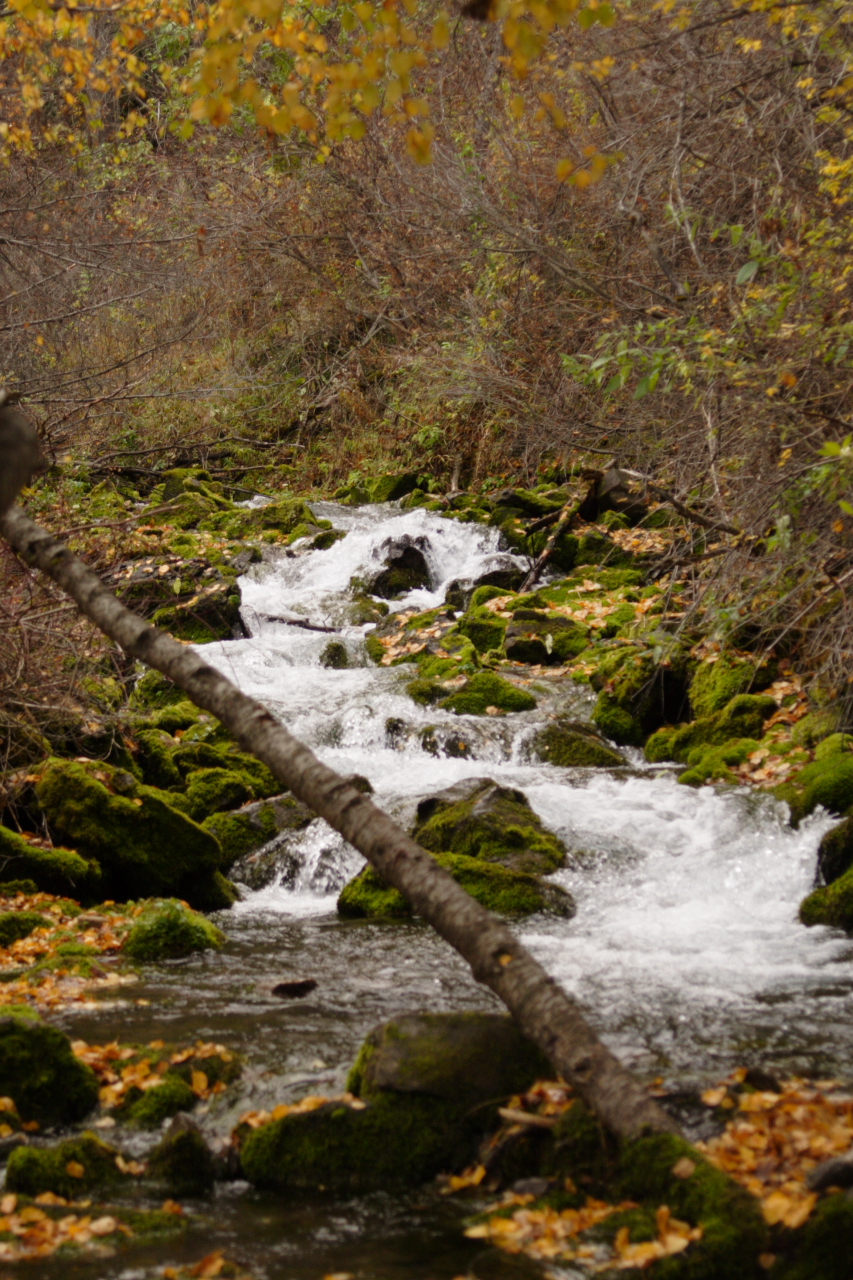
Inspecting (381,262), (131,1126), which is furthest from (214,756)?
(381,262)

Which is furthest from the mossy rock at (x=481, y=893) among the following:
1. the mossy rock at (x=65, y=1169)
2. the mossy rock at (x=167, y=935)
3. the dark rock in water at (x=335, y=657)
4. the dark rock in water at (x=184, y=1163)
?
the dark rock in water at (x=335, y=657)

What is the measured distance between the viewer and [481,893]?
24.3 feet

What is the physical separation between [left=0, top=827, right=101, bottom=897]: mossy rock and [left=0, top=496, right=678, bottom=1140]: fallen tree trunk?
3.98 m

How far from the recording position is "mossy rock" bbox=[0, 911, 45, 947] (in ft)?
21.7

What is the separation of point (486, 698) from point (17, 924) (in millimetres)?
5878

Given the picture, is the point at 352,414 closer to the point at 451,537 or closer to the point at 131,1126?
the point at 451,537

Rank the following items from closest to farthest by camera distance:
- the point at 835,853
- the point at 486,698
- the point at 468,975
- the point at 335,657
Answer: the point at 468,975, the point at 835,853, the point at 486,698, the point at 335,657

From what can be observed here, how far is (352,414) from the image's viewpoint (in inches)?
894

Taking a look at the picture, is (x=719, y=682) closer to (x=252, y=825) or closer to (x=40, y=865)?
(x=252, y=825)

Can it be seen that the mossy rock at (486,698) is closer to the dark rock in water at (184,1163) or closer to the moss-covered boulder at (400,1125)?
the moss-covered boulder at (400,1125)

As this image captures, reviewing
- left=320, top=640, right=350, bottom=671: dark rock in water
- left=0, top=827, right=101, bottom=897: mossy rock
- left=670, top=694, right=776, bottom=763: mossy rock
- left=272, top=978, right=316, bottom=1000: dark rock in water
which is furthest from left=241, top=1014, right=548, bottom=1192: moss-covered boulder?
left=320, top=640, right=350, bottom=671: dark rock in water

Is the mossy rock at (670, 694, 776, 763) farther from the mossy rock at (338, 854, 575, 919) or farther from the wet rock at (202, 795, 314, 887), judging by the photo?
the wet rock at (202, 795, 314, 887)

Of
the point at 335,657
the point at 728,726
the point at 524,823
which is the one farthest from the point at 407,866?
Result: the point at 335,657

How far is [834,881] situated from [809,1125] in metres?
3.89
